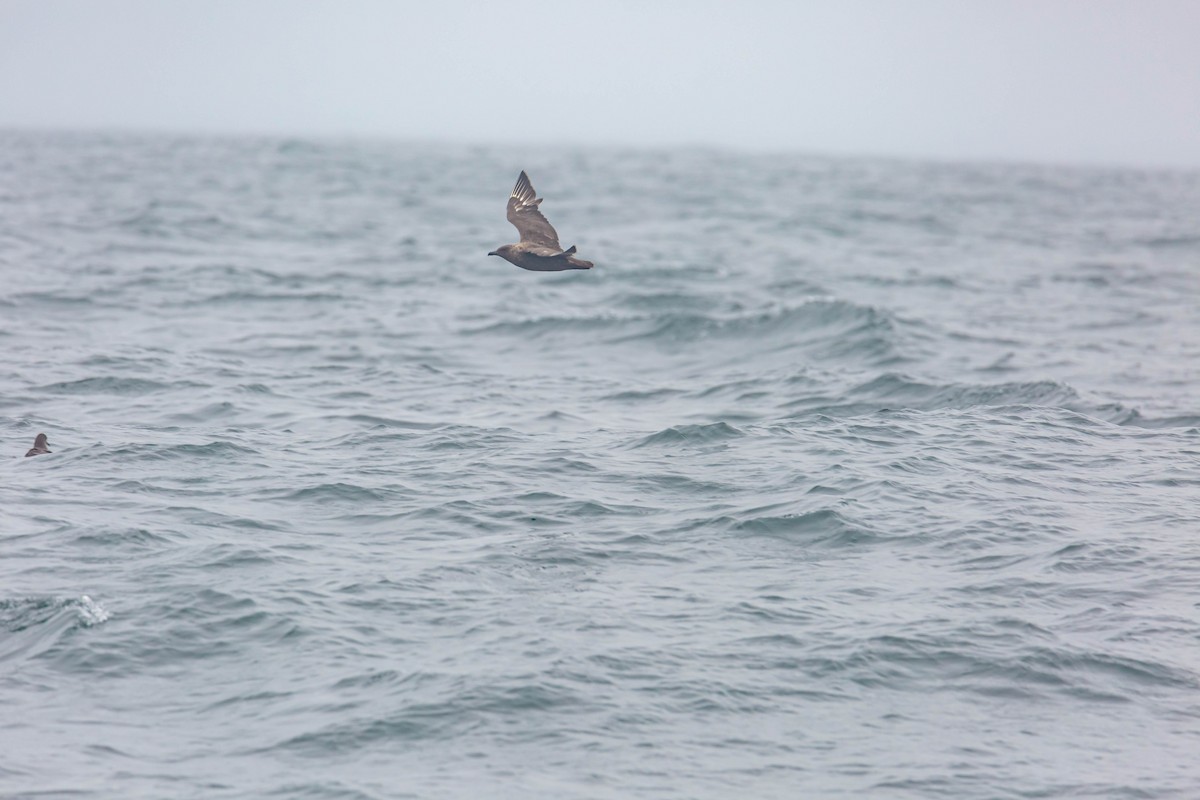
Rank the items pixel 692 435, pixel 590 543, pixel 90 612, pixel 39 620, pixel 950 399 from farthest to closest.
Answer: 1. pixel 950 399
2. pixel 692 435
3. pixel 590 543
4. pixel 90 612
5. pixel 39 620

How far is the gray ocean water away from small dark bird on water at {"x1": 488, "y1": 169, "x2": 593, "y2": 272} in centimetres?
258

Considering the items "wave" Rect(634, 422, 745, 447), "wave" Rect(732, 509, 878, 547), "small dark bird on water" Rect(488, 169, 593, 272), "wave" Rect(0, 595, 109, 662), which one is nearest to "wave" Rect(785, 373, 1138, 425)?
"wave" Rect(634, 422, 745, 447)

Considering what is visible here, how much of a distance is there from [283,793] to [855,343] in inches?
697

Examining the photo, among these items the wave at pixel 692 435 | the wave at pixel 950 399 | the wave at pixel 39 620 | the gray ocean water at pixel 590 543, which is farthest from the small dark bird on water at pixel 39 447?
the wave at pixel 950 399

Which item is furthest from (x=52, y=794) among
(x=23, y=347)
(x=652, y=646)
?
(x=23, y=347)

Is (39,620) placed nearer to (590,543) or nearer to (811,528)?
(590,543)

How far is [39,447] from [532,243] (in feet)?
21.5

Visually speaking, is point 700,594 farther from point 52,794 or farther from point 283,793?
point 52,794

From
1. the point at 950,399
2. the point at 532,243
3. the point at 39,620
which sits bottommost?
the point at 39,620

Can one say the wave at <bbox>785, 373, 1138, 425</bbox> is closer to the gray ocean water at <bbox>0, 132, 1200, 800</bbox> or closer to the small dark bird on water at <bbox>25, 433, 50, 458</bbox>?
the gray ocean water at <bbox>0, 132, 1200, 800</bbox>

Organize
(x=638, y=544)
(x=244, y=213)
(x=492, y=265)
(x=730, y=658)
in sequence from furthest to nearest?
(x=244, y=213)
(x=492, y=265)
(x=638, y=544)
(x=730, y=658)

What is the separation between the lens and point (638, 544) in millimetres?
14352

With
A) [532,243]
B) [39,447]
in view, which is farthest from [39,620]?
[532,243]

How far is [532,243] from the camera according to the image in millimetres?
16125
